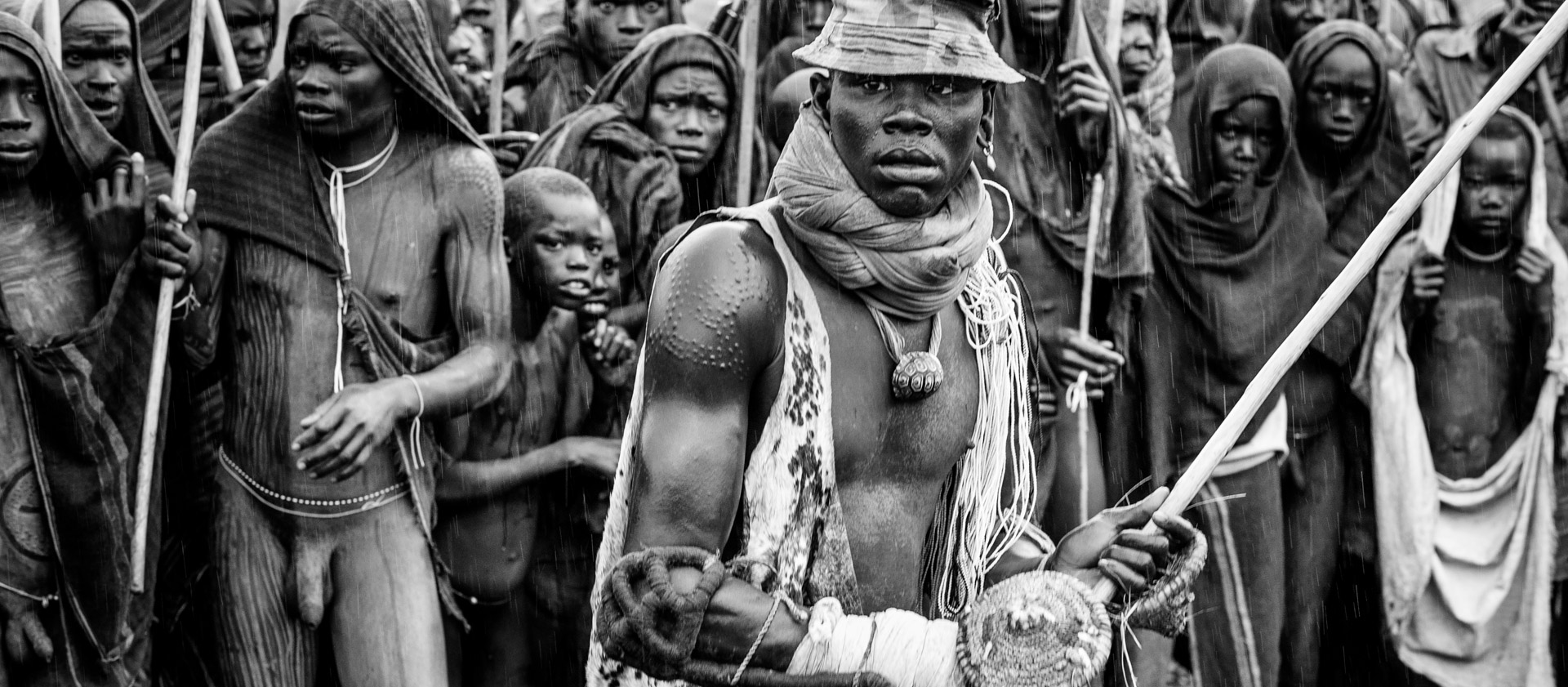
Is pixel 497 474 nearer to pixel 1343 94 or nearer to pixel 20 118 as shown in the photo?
pixel 20 118

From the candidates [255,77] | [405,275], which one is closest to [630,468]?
[405,275]

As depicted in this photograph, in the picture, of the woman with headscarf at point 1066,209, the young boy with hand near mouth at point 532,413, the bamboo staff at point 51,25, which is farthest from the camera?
the woman with headscarf at point 1066,209

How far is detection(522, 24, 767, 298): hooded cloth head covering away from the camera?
7.72 metres

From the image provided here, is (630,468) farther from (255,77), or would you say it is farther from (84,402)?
(255,77)

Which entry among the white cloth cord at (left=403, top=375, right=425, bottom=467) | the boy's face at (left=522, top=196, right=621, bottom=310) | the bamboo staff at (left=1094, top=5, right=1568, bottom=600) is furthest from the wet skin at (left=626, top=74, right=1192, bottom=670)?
the boy's face at (left=522, top=196, right=621, bottom=310)

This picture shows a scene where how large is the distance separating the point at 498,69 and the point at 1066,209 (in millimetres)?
2247

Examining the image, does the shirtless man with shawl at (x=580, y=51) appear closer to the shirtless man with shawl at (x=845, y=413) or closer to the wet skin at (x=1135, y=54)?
the wet skin at (x=1135, y=54)

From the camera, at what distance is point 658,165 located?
7.77 meters

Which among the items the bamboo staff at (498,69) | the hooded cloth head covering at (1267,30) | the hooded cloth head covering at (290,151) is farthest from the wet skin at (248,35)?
the hooded cloth head covering at (1267,30)

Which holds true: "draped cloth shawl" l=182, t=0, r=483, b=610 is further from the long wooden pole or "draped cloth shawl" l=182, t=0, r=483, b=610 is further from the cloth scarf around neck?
the cloth scarf around neck

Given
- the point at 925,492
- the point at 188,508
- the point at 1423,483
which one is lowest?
the point at 1423,483

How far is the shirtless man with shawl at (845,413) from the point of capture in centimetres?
369

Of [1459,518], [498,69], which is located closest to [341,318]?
[498,69]

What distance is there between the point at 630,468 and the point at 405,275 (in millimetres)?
2718
